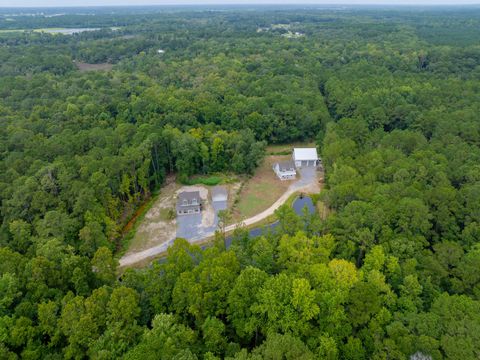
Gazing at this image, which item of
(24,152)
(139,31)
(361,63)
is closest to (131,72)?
(24,152)

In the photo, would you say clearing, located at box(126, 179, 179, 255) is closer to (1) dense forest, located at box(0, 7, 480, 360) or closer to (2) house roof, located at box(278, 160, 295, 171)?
(1) dense forest, located at box(0, 7, 480, 360)

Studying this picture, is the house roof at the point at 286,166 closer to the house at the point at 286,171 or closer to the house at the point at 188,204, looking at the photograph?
the house at the point at 286,171

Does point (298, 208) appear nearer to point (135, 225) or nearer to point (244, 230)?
point (244, 230)

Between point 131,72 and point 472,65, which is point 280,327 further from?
point 472,65

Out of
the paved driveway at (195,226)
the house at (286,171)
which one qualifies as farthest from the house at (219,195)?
the house at (286,171)

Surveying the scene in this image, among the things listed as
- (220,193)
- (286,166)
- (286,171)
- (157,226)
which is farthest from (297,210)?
(157,226)
